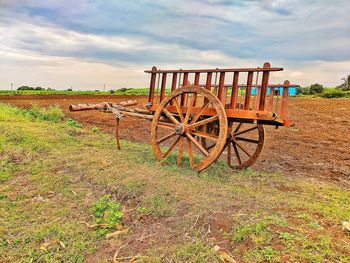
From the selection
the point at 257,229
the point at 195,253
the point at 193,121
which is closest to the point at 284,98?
the point at 193,121

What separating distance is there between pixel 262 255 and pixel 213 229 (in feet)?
2.55

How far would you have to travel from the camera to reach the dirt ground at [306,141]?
27.7ft

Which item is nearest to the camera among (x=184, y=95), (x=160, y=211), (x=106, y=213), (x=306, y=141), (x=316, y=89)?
(x=160, y=211)

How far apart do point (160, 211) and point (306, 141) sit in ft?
29.1

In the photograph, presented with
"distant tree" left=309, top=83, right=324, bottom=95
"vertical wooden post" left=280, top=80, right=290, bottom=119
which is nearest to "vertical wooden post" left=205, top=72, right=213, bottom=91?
"vertical wooden post" left=280, top=80, right=290, bottom=119

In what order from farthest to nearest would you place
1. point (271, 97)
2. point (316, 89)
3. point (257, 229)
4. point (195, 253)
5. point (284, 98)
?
point (316, 89) → point (271, 97) → point (284, 98) → point (257, 229) → point (195, 253)

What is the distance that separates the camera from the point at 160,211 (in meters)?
4.79

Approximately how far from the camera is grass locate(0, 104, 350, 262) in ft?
12.5

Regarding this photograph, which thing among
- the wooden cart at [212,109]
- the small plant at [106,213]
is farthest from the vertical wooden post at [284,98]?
the small plant at [106,213]

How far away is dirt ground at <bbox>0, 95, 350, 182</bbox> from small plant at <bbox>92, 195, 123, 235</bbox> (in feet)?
13.7

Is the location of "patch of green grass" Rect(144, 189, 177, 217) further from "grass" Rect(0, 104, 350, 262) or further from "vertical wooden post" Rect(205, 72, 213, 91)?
"vertical wooden post" Rect(205, 72, 213, 91)

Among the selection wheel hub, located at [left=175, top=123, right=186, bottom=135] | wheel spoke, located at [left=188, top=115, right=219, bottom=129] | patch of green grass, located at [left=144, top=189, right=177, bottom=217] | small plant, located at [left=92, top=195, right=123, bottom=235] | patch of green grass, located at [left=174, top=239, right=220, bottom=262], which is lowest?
small plant, located at [left=92, top=195, right=123, bottom=235]

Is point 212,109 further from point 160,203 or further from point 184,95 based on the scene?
point 160,203

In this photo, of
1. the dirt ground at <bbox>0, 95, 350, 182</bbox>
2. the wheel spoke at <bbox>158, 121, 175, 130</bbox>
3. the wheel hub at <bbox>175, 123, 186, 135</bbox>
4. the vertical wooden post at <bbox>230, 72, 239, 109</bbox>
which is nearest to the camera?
the vertical wooden post at <bbox>230, 72, 239, 109</bbox>
